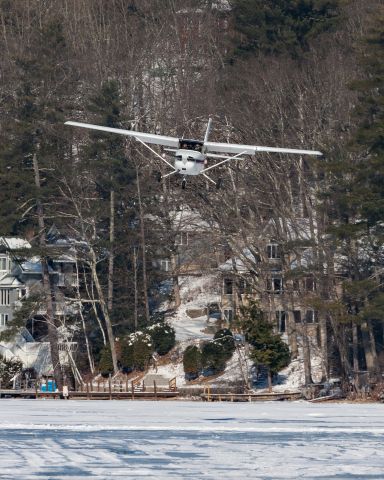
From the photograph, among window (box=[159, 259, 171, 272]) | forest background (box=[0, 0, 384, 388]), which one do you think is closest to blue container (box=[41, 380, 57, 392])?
forest background (box=[0, 0, 384, 388])

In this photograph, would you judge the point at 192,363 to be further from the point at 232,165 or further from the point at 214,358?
the point at 232,165

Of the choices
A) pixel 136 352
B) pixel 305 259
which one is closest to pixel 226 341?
pixel 136 352

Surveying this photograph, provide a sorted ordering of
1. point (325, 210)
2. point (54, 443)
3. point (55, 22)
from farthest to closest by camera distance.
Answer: point (55, 22), point (325, 210), point (54, 443)

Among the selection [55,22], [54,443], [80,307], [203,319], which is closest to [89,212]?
[80,307]

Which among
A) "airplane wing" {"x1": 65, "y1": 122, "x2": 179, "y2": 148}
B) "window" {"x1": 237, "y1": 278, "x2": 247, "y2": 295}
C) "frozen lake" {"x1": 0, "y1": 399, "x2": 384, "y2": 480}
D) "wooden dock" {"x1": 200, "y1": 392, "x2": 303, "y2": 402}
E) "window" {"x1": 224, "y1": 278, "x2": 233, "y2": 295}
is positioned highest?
"airplane wing" {"x1": 65, "y1": 122, "x2": 179, "y2": 148}

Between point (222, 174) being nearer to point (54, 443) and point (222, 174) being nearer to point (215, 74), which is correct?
point (215, 74)

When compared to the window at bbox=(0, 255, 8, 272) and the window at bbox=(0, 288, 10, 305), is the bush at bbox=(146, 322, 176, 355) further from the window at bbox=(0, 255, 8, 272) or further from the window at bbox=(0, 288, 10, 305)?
the window at bbox=(0, 255, 8, 272)
